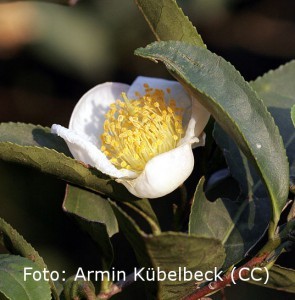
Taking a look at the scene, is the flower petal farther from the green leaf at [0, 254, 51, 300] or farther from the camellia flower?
the green leaf at [0, 254, 51, 300]

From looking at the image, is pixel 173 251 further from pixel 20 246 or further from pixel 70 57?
pixel 70 57

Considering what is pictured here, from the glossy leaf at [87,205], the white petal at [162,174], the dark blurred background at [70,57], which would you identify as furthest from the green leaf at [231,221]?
the dark blurred background at [70,57]

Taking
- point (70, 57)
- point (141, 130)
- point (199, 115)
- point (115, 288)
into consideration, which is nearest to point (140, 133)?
point (141, 130)

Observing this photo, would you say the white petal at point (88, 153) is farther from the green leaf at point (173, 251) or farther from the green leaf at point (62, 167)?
the green leaf at point (173, 251)

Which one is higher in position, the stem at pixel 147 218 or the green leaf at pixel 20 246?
the stem at pixel 147 218

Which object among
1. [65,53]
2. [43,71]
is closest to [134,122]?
[65,53]

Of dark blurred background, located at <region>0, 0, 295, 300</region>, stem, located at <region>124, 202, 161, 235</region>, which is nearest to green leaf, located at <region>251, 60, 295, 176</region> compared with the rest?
stem, located at <region>124, 202, 161, 235</region>
